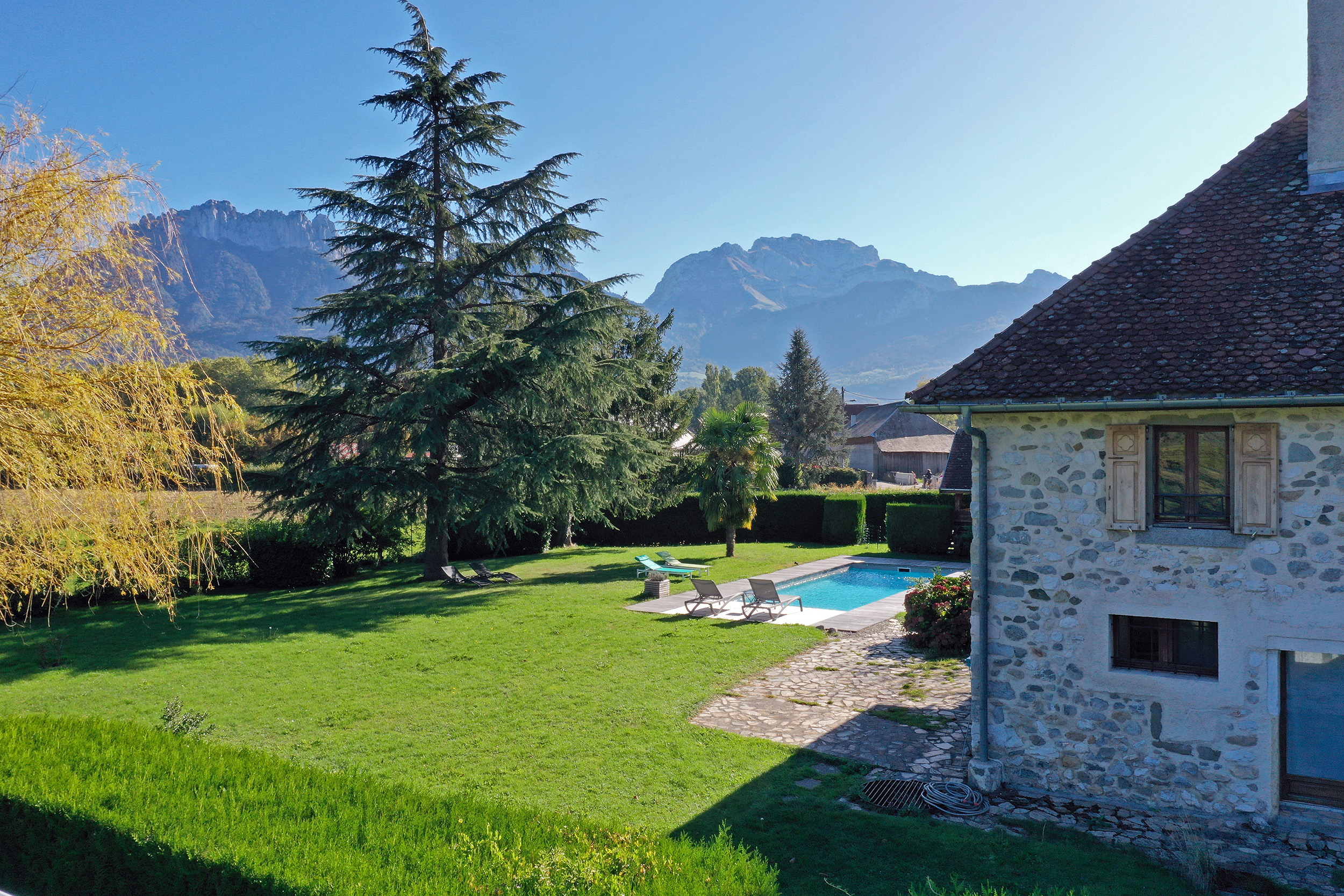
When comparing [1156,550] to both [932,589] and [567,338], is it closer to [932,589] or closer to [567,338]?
[932,589]

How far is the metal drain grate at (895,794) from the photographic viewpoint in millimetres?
7488

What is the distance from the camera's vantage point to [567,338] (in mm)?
19438

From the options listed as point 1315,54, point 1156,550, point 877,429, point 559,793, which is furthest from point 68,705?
point 877,429

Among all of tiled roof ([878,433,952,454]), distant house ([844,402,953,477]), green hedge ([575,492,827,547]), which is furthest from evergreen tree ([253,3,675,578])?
tiled roof ([878,433,952,454])

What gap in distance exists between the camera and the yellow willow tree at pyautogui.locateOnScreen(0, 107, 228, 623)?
19.5 feet

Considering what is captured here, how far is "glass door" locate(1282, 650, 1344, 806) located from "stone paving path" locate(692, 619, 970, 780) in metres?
3.00

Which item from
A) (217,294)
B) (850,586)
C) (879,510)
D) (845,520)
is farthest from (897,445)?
(217,294)

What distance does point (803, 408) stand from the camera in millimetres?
59688

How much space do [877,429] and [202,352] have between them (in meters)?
64.0

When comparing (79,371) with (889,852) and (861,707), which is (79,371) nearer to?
(889,852)

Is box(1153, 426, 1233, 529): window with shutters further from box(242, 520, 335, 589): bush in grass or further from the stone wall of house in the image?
box(242, 520, 335, 589): bush in grass

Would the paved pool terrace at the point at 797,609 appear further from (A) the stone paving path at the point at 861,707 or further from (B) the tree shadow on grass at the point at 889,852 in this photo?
(B) the tree shadow on grass at the point at 889,852

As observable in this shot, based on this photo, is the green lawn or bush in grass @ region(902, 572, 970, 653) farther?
bush in grass @ region(902, 572, 970, 653)

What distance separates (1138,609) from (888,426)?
6276cm
